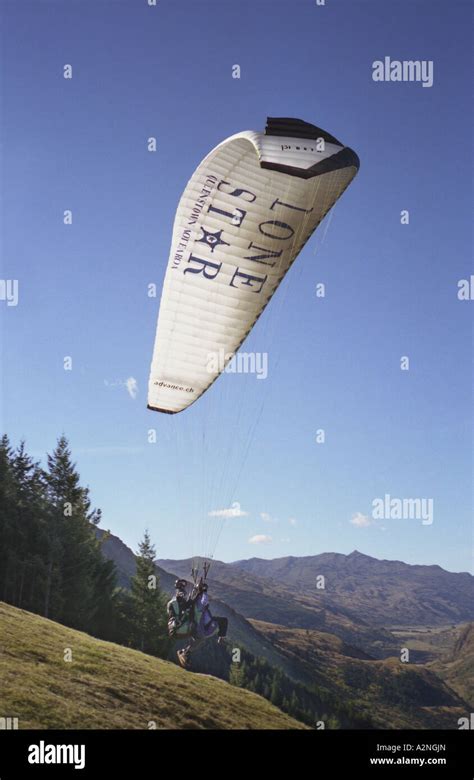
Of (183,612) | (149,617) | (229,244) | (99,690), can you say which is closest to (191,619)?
(183,612)

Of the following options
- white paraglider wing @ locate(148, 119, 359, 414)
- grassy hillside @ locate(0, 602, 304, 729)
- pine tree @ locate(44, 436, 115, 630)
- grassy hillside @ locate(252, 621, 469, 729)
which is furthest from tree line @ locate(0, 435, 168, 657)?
grassy hillside @ locate(252, 621, 469, 729)

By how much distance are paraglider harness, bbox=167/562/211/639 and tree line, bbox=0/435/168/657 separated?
2323 cm

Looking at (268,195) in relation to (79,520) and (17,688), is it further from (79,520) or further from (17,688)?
(79,520)

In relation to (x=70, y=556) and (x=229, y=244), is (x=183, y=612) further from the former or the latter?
(x=70, y=556)

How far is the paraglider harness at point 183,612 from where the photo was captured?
52.9ft

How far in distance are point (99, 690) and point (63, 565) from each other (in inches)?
699

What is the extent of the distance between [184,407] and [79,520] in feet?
78.1

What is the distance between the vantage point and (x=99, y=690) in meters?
22.2

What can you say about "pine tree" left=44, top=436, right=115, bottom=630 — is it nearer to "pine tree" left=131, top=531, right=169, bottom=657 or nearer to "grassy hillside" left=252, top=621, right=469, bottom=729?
"pine tree" left=131, top=531, right=169, bottom=657

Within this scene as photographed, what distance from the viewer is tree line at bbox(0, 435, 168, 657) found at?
37.7 metres

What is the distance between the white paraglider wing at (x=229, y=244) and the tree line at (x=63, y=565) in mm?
22964

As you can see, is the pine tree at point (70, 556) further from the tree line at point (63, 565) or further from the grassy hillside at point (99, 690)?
the grassy hillside at point (99, 690)
